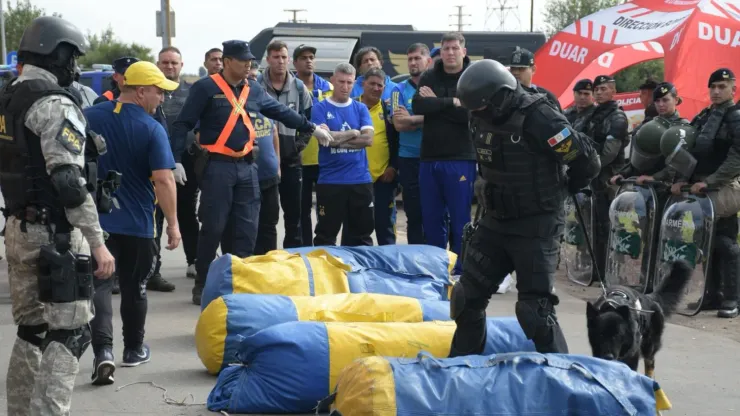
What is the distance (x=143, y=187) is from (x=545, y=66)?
8.70 m

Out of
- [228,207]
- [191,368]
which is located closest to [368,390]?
[191,368]

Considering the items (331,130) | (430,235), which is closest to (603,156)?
(430,235)

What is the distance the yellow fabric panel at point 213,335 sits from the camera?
20.6ft

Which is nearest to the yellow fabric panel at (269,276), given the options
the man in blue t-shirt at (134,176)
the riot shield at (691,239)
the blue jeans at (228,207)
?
the man in blue t-shirt at (134,176)

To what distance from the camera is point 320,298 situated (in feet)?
21.9

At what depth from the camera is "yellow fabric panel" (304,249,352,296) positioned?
23.7 ft

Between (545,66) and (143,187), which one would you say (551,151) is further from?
(545,66)

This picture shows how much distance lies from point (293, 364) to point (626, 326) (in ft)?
6.19

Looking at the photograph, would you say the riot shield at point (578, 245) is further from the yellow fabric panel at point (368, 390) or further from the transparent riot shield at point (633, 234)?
the yellow fabric panel at point (368, 390)

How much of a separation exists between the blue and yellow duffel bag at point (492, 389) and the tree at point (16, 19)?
5614 centimetres

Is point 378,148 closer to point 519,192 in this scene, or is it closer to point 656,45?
point 519,192

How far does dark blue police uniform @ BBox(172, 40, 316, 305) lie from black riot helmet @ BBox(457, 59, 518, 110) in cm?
302

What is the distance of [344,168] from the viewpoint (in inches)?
368

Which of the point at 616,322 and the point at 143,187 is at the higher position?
the point at 143,187
